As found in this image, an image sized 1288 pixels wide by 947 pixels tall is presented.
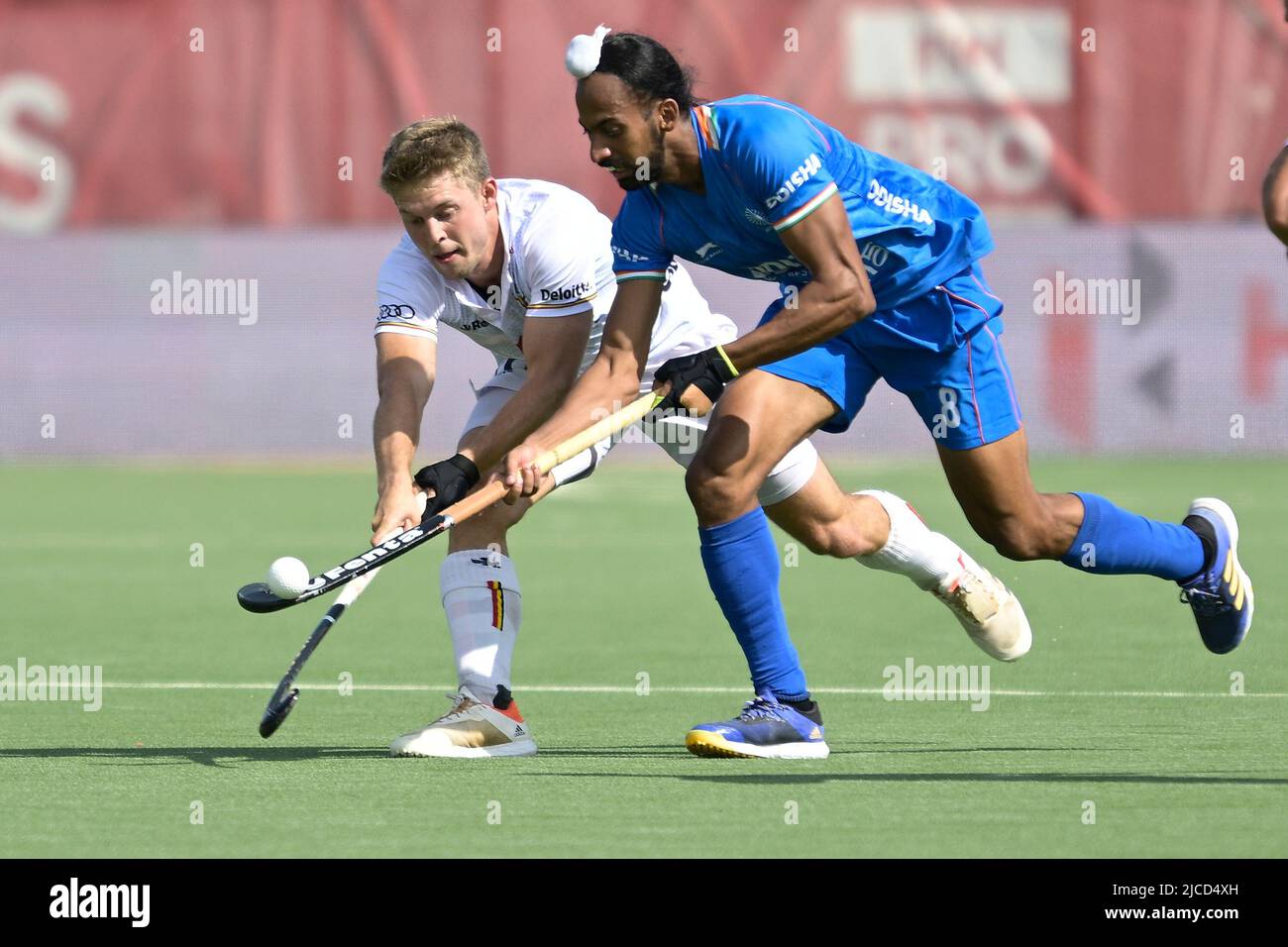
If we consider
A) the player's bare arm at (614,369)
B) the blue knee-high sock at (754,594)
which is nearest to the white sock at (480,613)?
the player's bare arm at (614,369)

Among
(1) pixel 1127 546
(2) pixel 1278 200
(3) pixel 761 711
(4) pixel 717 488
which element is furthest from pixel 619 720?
(2) pixel 1278 200

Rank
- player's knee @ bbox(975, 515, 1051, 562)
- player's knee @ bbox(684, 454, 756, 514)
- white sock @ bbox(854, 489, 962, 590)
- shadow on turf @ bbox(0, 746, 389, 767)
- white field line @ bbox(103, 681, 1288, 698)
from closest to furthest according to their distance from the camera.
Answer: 1. shadow on turf @ bbox(0, 746, 389, 767)
2. player's knee @ bbox(684, 454, 756, 514)
3. player's knee @ bbox(975, 515, 1051, 562)
4. white sock @ bbox(854, 489, 962, 590)
5. white field line @ bbox(103, 681, 1288, 698)

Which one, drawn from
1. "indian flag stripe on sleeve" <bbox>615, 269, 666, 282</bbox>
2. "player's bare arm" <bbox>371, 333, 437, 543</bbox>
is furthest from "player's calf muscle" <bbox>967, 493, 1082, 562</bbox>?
"player's bare arm" <bbox>371, 333, 437, 543</bbox>

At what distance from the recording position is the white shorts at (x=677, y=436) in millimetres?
5367

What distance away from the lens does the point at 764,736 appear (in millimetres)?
4867

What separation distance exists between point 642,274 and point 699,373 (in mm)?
425

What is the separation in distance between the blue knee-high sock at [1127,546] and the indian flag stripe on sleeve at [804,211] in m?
1.34

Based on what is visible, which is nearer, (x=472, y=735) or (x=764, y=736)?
(x=764, y=736)

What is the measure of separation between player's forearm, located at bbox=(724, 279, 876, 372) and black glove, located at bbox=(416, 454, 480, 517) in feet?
2.50

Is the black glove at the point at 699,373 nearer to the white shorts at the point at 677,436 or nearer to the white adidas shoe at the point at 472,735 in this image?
the white shorts at the point at 677,436

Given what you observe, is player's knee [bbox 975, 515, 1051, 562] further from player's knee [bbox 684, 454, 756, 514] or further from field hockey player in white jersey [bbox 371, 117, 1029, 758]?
player's knee [bbox 684, 454, 756, 514]

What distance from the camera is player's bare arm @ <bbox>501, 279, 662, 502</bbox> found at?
16.1 feet

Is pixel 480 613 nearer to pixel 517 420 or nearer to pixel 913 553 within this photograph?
pixel 517 420

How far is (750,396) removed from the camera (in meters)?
5.04
